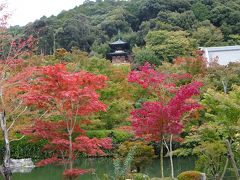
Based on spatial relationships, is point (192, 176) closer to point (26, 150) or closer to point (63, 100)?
point (63, 100)

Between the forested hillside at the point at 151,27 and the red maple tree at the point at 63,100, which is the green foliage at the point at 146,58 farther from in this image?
the red maple tree at the point at 63,100

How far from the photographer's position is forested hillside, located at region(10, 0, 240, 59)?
35.2m

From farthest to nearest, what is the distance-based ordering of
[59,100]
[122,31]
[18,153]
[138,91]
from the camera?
[122,31]
[138,91]
[18,153]
[59,100]

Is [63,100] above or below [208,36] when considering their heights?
below

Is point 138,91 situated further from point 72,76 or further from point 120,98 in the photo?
point 72,76

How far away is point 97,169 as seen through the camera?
52.2 ft

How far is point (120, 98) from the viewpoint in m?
20.8

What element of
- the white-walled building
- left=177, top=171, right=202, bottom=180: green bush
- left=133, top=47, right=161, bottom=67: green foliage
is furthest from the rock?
the white-walled building

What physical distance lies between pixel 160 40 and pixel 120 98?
1288 centimetres

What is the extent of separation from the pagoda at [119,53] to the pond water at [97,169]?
19.4 meters

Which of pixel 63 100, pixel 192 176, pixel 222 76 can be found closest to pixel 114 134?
pixel 222 76

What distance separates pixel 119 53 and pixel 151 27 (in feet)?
17.8

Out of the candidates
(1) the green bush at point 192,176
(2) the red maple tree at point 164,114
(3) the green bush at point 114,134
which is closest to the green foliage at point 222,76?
(3) the green bush at point 114,134

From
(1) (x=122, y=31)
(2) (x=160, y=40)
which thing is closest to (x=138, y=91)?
(2) (x=160, y=40)
